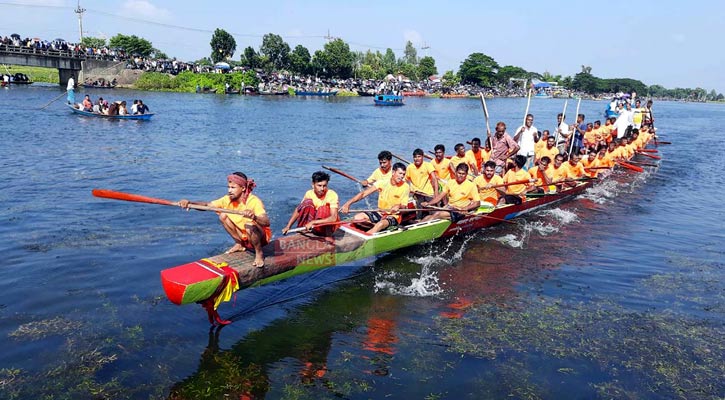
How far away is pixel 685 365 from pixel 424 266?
185 inches

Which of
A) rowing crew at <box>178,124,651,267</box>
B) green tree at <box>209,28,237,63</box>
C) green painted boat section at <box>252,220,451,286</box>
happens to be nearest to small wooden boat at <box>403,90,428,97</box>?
green tree at <box>209,28,237,63</box>

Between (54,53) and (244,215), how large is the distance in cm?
5511

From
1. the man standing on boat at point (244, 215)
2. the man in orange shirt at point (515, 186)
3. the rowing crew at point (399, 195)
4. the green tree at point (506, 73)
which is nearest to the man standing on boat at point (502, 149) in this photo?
the rowing crew at point (399, 195)

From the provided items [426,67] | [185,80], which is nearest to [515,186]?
[185,80]

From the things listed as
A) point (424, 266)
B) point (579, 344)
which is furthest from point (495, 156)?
point (579, 344)

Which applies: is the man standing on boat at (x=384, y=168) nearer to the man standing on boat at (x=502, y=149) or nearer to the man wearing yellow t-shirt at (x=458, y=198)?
the man wearing yellow t-shirt at (x=458, y=198)

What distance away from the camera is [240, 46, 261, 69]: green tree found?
70.8 metres

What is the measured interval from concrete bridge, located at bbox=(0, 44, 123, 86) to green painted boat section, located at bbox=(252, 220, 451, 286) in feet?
168

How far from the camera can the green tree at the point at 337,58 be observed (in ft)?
253

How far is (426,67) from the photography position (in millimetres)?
101312

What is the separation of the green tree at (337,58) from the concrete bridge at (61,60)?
102 ft

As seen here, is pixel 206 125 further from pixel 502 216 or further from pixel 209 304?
pixel 209 304

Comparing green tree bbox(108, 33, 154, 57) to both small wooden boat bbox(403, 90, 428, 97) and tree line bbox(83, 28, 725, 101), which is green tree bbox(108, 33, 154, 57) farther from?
small wooden boat bbox(403, 90, 428, 97)

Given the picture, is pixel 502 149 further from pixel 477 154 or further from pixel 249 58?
pixel 249 58
